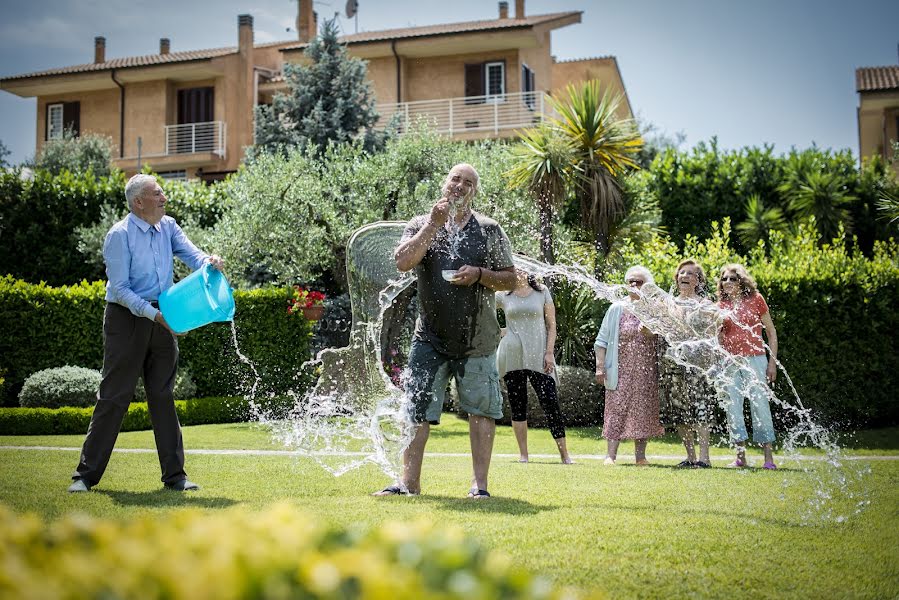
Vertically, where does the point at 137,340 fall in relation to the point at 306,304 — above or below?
below

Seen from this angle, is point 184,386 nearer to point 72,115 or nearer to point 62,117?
point 72,115

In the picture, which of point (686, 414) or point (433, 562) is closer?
point (433, 562)

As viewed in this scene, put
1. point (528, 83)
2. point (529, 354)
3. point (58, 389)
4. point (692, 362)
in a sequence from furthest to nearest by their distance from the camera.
A: point (528, 83) < point (58, 389) < point (529, 354) < point (692, 362)

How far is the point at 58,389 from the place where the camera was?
47.4 feet

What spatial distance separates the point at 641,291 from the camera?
9297 millimetres

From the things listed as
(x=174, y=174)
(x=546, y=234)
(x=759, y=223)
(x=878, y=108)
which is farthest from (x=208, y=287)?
(x=878, y=108)

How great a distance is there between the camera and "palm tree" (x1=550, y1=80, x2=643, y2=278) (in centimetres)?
1702

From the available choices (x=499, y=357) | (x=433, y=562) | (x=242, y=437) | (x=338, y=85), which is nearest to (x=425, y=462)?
(x=499, y=357)

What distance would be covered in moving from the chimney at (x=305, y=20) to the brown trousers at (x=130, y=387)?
34.7 meters

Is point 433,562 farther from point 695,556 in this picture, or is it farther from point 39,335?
point 39,335

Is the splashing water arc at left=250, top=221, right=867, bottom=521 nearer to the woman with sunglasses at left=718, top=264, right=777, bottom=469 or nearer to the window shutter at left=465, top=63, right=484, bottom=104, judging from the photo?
the woman with sunglasses at left=718, top=264, right=777, bottom=469

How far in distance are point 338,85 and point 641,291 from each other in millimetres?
19725

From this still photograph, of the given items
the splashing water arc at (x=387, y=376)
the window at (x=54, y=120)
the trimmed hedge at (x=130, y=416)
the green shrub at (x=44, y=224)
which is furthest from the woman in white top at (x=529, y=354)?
the window at (x=54, y=120)

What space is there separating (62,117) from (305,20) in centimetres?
1122
